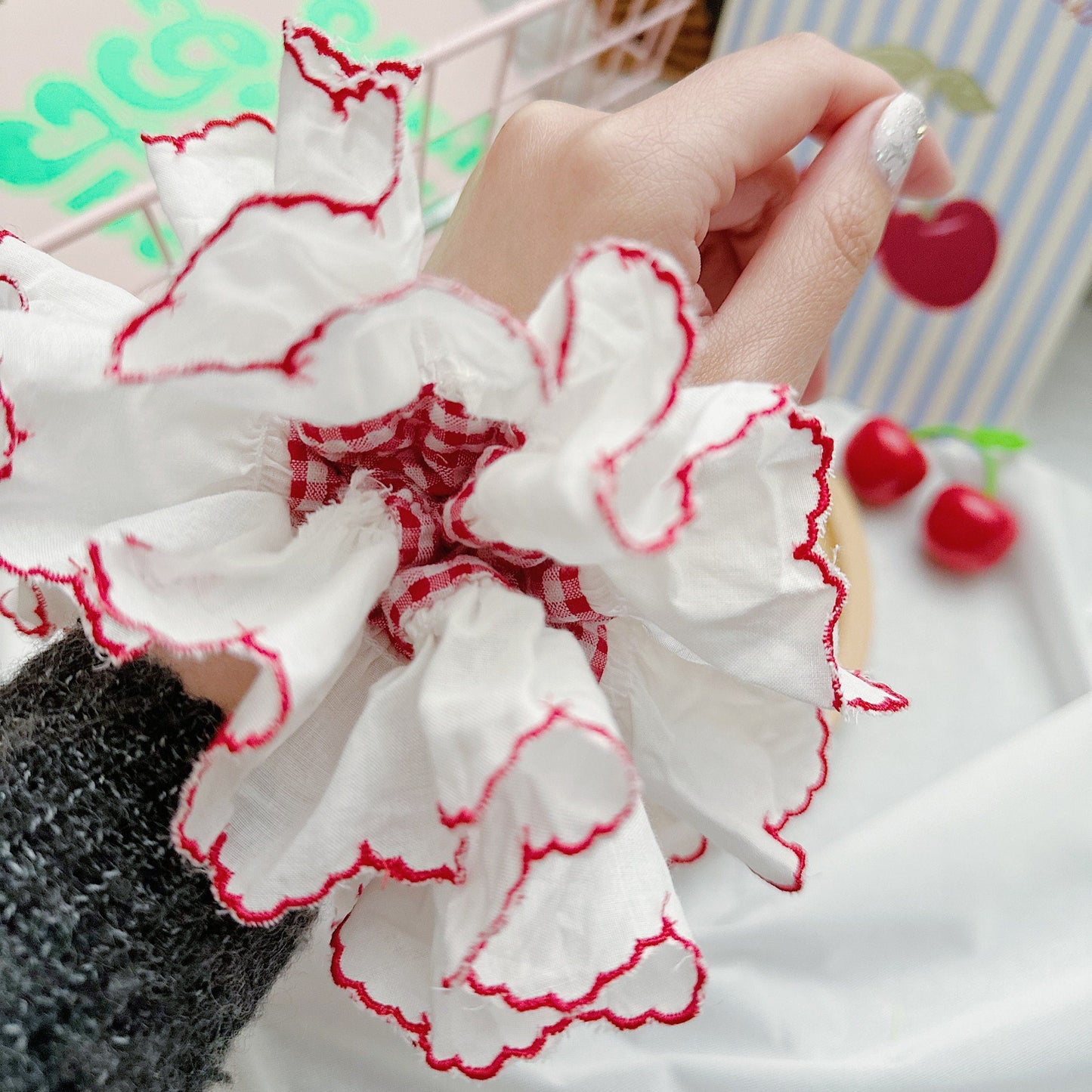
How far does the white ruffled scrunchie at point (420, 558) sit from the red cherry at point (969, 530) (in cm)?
35

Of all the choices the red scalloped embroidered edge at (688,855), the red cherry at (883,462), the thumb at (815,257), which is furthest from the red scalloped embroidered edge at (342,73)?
the red cherry at (883,462)

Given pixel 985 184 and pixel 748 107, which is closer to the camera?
pixel 748 107

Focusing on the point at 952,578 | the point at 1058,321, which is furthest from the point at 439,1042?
the point at 1058,321

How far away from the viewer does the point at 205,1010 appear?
24cm

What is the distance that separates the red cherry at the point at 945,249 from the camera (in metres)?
0.59

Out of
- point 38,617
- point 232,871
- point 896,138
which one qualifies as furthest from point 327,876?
point 896,138

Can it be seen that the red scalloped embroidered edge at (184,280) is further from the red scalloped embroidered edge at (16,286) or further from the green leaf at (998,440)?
the green leaf at (998,440)

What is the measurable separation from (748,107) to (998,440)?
402mm

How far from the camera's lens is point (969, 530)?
0.55 m

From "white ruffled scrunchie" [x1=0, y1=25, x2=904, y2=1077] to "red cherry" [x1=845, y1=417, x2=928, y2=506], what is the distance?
1.21ft

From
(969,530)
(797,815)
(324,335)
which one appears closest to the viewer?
(324,335)

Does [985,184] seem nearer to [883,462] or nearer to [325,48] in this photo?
[883,462]

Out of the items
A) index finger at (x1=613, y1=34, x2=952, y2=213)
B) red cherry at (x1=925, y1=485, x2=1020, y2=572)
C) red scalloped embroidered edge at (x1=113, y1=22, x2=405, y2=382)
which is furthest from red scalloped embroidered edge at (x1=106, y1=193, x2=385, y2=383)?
red cherry at (x1=925, y1=485, x2=1020, y2=572)

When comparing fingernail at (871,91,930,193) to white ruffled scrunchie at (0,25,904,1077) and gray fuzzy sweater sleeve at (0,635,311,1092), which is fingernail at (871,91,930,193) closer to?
white ruffled scrunchie at (0,25,904,1077)
